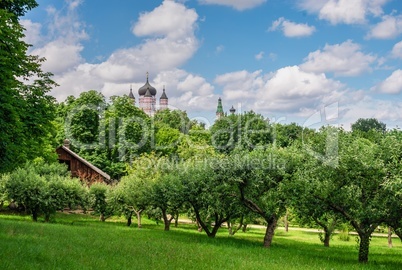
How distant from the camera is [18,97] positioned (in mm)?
26594

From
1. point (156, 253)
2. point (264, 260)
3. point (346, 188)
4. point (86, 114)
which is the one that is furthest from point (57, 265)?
point (86, 114)

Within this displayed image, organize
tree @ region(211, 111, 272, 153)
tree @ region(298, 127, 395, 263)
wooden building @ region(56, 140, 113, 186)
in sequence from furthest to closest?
tree @ region(211, 111, 272, 153)
wooden building @ region(56, 140, 113, 186)
tree @ region(298, 127, 395, 263)

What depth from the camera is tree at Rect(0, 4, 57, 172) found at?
73.8 feet

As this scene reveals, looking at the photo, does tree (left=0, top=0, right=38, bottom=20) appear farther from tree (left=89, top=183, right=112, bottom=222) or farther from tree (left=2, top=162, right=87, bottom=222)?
tree (left=89, top=183, right=112, bottom=222)

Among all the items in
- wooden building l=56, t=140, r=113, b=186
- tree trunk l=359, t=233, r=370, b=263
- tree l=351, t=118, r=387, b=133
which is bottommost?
tree trunk l=359, t=233, r=370, b=263

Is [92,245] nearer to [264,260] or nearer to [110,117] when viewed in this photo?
[264,260]

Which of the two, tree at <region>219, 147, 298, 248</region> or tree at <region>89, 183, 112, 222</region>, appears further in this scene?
tree at <region>89, 183, 112, 222</region>

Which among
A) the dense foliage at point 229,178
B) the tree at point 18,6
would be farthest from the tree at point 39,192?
the tree at point 18,6

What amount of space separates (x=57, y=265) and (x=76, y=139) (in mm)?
59835

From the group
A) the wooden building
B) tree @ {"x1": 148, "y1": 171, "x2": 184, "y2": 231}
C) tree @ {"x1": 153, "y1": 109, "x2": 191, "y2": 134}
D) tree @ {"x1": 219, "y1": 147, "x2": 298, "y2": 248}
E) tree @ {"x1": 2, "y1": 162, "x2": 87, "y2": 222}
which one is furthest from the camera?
tree @ {"x1": 153, "y1": 109, "x2": 191, "y2": 134}

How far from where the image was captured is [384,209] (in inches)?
824

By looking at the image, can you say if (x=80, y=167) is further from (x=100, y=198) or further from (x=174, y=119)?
(x=174, y=119)

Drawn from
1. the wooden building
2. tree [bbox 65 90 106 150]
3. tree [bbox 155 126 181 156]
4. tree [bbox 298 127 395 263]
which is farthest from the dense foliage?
tree [bbox 155 126 181 156]

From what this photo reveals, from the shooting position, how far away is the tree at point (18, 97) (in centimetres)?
2250
